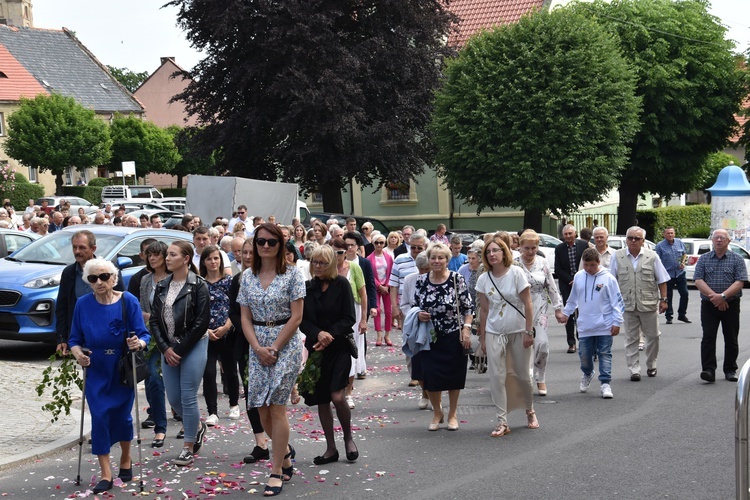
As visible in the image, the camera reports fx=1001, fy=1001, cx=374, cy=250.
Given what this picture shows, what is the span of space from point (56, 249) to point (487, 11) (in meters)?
37.5

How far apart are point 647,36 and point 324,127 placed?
47.9ft

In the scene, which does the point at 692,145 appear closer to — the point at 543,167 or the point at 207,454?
the point at 543,167

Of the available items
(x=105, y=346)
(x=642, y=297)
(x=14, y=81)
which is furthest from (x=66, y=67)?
(x=105, y=346)

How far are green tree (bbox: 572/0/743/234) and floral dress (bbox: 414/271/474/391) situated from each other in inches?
1231

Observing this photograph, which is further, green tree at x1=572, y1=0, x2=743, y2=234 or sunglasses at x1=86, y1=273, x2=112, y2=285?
green tree at x1=572, y1=0, x2=743, y2=234

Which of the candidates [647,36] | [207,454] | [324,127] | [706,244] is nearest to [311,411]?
[207,454]

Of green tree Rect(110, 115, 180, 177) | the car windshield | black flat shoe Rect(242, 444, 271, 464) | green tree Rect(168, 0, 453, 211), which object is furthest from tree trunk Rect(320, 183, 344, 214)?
green tree Rect(110, 115, 180, 177)

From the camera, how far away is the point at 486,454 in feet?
27.6

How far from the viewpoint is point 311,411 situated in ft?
35.4

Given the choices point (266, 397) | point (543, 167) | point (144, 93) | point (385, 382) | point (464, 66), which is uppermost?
point (144, 93)

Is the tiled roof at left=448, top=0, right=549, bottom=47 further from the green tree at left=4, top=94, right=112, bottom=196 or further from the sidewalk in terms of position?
the sidewalk

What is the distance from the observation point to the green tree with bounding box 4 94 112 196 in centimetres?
5984

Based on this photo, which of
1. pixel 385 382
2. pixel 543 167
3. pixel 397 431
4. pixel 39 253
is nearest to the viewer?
pixel 397 431

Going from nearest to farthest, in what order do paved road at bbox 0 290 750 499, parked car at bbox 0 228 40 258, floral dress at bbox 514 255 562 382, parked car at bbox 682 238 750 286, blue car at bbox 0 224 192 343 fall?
paved road at bbox 0 290 750 499, floral dress at bbox 514 255 562 382, blue car at bbox 0 224 192 343, parked car at bbox 0 228 40 258, parked car at bbox 682 238 750 286
